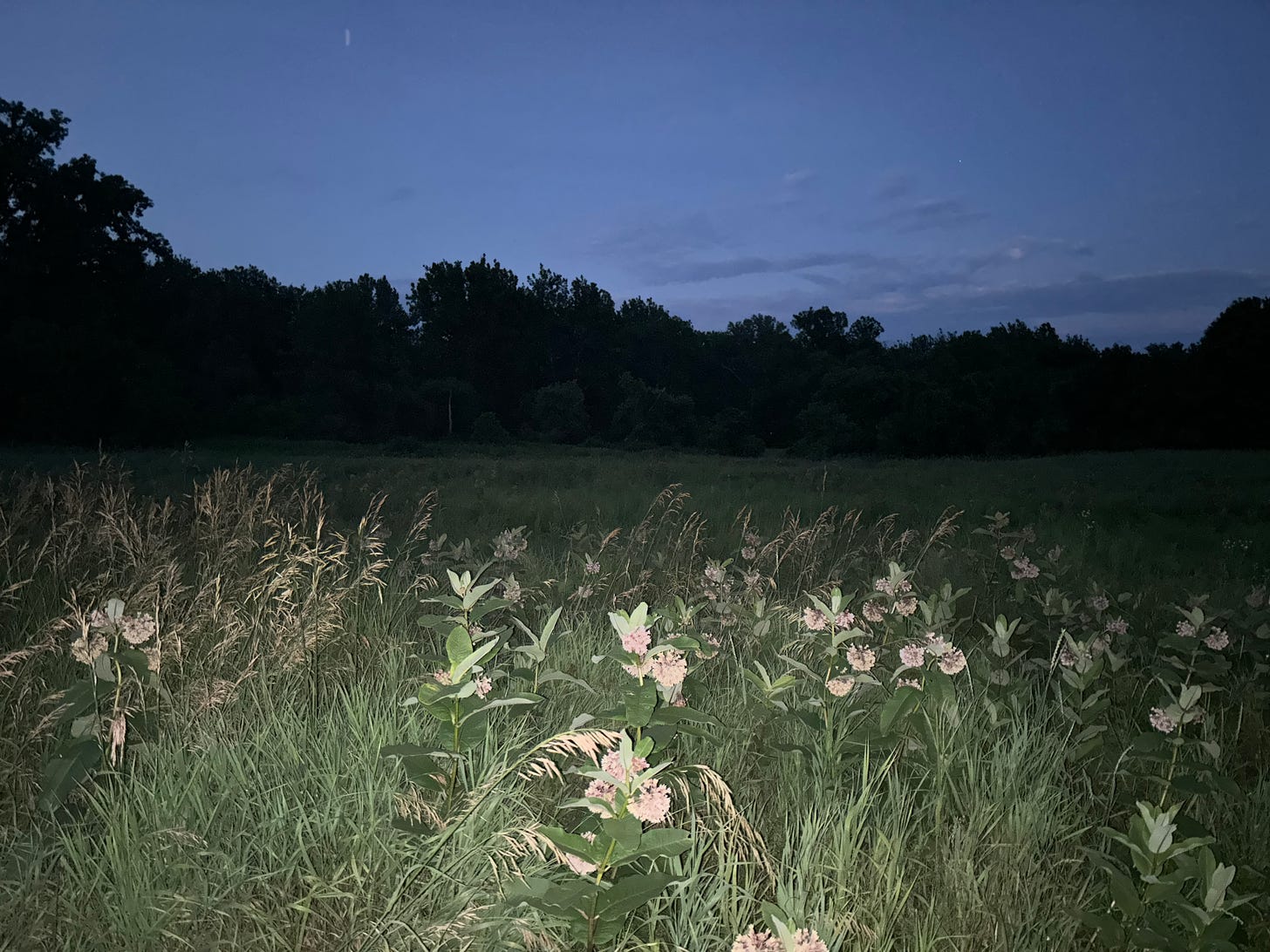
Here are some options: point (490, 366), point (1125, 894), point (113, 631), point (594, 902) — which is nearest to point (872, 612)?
point (1125, 894)

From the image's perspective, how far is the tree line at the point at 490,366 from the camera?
28547mm

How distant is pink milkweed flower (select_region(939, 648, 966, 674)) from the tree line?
83.9ft

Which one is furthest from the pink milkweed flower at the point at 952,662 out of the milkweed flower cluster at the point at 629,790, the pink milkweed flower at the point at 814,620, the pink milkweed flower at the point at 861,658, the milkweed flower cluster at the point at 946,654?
the milkweed flower cluster at the point at 629,790

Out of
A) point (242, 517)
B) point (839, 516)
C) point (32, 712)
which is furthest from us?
point (839, 516)

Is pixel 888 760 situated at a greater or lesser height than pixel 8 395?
lesser

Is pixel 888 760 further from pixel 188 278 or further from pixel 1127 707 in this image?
pixel 188 278

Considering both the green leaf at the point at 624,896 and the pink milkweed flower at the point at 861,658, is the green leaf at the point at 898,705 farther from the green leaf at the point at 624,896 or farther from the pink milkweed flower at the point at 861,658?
the green leaf at the point at 624,896

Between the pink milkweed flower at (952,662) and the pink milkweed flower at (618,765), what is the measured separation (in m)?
1.26

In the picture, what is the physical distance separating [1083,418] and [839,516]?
31191mm

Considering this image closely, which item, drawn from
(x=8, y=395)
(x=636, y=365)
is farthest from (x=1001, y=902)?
(x=636, y=365)

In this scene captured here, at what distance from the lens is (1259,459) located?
1802cm

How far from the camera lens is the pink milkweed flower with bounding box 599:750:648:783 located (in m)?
1.50

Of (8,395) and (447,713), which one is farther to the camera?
(8,395)

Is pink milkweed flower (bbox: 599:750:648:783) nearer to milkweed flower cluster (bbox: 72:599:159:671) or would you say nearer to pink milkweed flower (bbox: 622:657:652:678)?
pink milkweed flower (bbox: 622:657:652:678)
